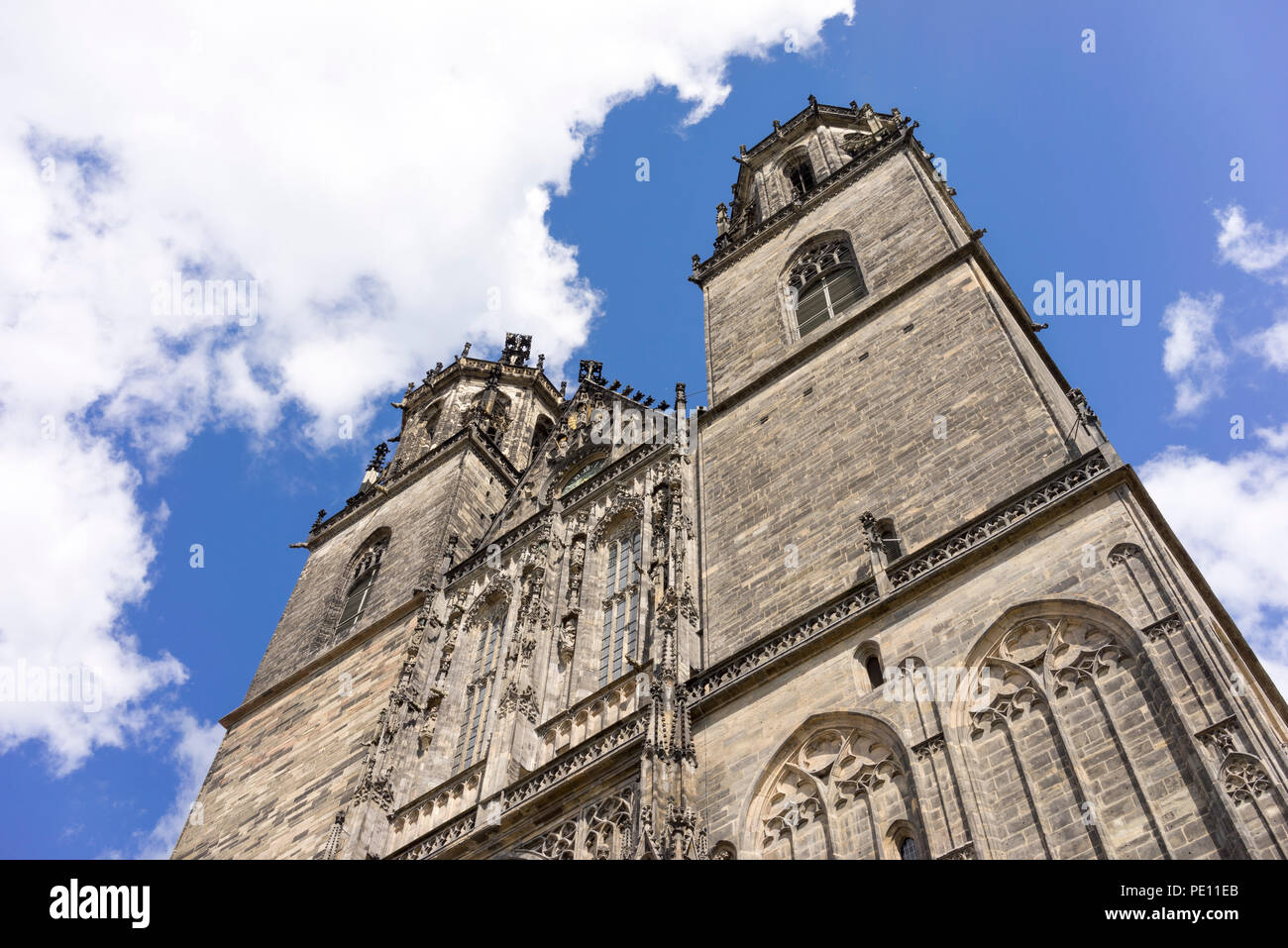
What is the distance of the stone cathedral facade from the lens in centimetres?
1112

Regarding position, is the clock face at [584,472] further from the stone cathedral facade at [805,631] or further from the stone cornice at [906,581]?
the stone cornice at [906,581]

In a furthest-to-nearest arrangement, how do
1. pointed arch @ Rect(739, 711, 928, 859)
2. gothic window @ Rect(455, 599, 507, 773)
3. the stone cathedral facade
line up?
gothic window @ Rect(455, 599, 507, 773) < pointed arch @ Rect(739, 711, 928, 859) < the stone cathedral facade

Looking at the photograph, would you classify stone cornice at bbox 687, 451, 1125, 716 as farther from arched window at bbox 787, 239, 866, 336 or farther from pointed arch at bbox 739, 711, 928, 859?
arched window at bbox 787, 239, 866, 336

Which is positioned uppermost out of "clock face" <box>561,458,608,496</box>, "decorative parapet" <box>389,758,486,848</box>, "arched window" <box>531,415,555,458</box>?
"arched window" <box>531,415,555,458</box>

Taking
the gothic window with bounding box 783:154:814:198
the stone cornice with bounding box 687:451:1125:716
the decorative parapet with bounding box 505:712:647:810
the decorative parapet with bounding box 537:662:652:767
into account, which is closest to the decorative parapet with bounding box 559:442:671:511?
the decorative parapet with bounding box 537:662:652:767

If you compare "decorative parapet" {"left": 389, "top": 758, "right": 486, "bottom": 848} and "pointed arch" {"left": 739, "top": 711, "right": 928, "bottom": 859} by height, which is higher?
"decorative parapet" {"left": 389, "top": 758, "right": 486, "bottom": 848}

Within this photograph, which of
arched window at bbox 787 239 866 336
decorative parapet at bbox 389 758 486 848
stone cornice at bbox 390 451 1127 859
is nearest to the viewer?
stone cornice at bbox 390 451 1127 859

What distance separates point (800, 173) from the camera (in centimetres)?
2923

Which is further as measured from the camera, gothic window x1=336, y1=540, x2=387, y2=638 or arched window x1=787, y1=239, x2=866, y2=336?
gothic window x1=336, y1=540, x2=387, y2=638

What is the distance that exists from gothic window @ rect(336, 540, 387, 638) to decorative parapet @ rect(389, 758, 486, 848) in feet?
25.0

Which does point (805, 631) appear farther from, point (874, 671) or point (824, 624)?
point (874, 671)
